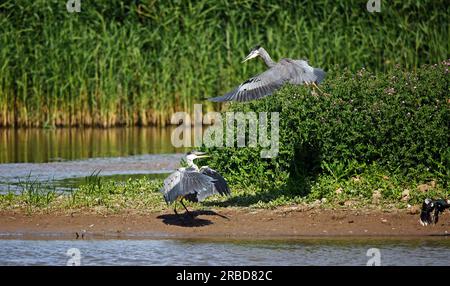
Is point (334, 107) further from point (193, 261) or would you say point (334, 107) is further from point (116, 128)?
point (116, 128)

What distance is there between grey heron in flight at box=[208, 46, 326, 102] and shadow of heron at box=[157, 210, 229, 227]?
1.19m

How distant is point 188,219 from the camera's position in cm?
1047

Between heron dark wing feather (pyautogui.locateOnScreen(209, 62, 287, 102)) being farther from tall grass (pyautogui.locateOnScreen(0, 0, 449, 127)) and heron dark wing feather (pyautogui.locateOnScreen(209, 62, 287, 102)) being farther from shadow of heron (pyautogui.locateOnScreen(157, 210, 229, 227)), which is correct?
tall grass (pyautogui.locateOnScreen(0, 0, 449, 127))

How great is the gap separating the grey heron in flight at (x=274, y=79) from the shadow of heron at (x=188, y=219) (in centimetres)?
119

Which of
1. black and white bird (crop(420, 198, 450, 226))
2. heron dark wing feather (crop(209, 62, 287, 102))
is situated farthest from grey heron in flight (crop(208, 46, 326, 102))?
black and white bird (crop(420, 198, 450, 226))

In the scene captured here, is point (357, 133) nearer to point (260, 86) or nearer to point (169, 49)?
point (260, 86)

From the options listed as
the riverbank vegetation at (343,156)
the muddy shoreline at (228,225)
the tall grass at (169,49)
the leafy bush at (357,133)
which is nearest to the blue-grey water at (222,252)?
the muddy shoreline at (228,225)

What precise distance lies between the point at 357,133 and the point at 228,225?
1.82m

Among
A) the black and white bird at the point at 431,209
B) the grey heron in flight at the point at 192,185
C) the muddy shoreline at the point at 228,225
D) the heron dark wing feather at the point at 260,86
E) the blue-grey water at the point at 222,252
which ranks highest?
the heron dark wing feather at the point at 260,86

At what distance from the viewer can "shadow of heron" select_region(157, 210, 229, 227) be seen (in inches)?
407

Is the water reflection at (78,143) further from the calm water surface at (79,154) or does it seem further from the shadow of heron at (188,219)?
the shadow of heron at (188,219)

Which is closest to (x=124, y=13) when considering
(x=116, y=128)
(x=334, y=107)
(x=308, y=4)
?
(x=116, y=128)

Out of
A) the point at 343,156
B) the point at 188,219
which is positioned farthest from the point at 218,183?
the point at 343,156

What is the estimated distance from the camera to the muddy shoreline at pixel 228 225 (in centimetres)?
1011
